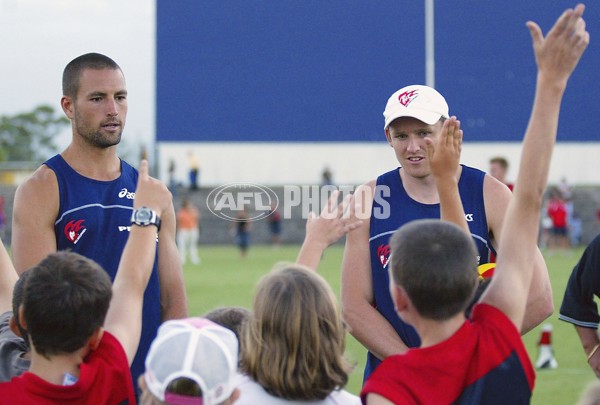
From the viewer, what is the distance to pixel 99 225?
4199 millimetres

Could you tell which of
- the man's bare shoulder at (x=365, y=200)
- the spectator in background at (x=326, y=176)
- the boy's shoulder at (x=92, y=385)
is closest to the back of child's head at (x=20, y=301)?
the boy's shoulder at (x=92, y=385)

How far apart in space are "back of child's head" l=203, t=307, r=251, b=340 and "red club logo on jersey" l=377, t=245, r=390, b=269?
0.89 metres

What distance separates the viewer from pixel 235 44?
2720 centimetres

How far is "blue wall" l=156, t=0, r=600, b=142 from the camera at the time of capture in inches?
989

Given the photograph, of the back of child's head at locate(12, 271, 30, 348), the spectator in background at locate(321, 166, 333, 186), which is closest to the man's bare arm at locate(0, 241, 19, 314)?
the back of child's head at locate(12, 271, 30, 348)

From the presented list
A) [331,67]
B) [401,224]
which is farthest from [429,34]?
[401,224]

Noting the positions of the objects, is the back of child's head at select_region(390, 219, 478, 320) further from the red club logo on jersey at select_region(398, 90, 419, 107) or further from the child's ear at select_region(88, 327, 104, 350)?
the red club logo on jersey at select_region(398, 90, 419, 107)

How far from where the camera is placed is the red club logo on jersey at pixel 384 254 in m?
3.95

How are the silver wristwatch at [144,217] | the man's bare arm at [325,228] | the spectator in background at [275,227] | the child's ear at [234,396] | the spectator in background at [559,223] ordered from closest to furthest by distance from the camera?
the child's ear at [234,396]
the silver wristwatch at [144,217]
the man's bare arm at [325,228]
the spectator in background at [559,223]
the spectator in background at [275,227]

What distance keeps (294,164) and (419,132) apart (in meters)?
30.0

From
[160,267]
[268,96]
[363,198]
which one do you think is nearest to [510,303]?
[363,198]

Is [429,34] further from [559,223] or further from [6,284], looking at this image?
[6,284]

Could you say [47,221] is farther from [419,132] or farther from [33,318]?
[419,132]

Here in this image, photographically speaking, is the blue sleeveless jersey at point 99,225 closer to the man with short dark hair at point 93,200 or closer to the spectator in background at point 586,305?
the man with short dark hair at point 93,200
